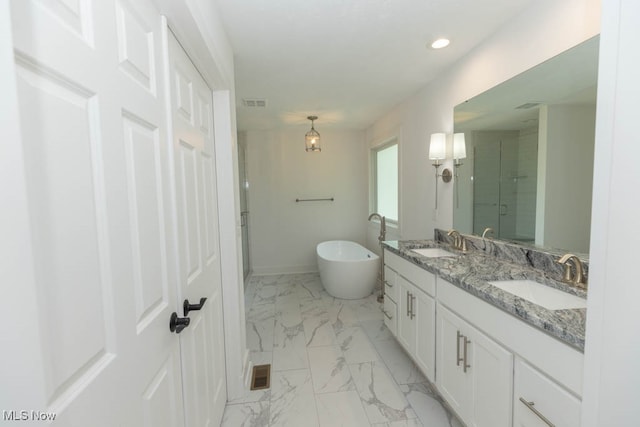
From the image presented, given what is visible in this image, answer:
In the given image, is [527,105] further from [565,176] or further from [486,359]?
[486,359]

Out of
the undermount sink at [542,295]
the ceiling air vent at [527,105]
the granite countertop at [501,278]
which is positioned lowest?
the undermount sink at [542,295]

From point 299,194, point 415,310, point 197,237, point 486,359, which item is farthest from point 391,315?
point 299,194

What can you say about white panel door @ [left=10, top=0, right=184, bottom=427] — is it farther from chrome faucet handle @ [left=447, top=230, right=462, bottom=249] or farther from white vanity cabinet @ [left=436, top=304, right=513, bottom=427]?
chrome faucet handle @ [left=447, top=230, right=462, bottom=249]

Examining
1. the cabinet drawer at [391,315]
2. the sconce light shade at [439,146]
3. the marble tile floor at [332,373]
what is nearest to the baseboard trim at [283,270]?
the marble tile floor at [332,373]

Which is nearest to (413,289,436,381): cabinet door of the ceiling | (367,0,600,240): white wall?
(367,0,600,240): white wall

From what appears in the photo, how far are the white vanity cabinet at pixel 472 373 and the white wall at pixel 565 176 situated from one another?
73 cm

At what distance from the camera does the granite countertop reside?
0.93 metres

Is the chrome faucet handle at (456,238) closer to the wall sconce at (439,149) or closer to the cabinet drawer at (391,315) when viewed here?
the wall sconce at (439,149)

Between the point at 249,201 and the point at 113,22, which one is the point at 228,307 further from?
the point at 249,201

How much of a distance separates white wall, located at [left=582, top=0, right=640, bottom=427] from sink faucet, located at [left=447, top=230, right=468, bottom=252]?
5.09 feet

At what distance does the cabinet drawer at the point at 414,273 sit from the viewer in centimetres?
174

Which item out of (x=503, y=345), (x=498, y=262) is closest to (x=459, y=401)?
(x=503, y=345)

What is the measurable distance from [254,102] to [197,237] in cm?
223

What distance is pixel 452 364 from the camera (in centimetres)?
153
